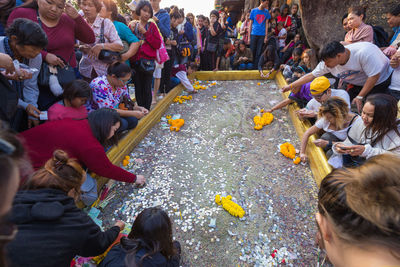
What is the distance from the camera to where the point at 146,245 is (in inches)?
53.3

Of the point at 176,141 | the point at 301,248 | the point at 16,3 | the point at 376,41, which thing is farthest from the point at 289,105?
the point at 16,3

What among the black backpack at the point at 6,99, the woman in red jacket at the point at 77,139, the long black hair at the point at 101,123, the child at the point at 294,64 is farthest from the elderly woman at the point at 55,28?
the child at the point at 294,64

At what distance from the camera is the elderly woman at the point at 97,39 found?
282cm

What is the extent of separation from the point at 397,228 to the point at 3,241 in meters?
1.10

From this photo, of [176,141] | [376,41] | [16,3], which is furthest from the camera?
[376,41]

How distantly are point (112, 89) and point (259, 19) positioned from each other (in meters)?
4.67

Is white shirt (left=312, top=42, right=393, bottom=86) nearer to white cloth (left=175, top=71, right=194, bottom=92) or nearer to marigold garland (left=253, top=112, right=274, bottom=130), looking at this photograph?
marigold garland (left=253, top=112, right=274, bottom=130)

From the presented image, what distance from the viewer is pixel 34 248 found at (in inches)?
40.1

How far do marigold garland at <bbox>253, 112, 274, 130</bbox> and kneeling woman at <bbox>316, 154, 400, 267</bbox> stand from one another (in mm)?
2753

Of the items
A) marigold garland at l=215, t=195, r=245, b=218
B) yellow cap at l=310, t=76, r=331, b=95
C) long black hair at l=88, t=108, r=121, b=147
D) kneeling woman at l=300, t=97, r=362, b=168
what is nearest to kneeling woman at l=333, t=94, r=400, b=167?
kneeling woman at l=300, t=97, r=362, b=168

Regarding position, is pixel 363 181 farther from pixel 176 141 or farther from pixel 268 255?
pixel 176 141

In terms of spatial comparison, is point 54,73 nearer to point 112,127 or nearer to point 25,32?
point 25,32

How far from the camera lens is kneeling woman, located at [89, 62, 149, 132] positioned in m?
2.69

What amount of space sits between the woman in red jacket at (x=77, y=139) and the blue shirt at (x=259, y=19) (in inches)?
204
